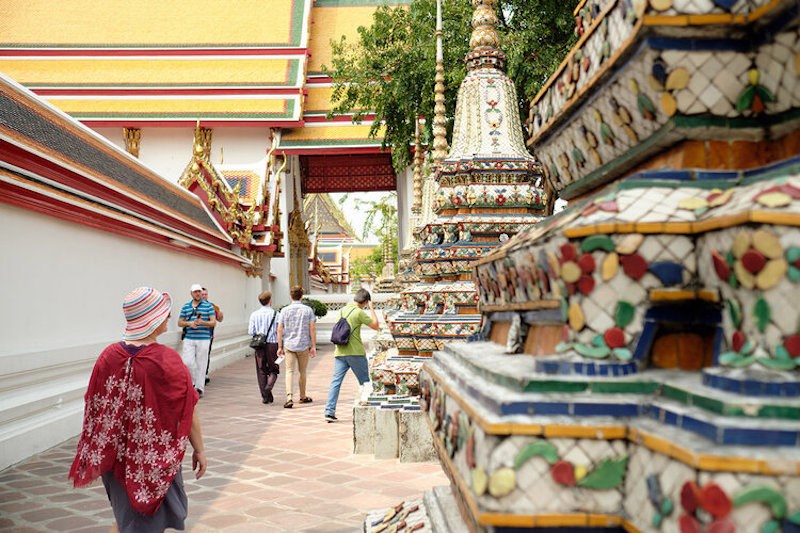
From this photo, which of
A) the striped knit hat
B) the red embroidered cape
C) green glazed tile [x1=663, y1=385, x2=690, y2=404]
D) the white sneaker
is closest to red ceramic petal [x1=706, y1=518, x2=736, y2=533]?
green glazed tile [x1=663, y1=385, x2=690, y2=404]

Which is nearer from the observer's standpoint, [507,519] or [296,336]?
[507,519]

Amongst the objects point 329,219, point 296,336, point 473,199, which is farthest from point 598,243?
point 329,219

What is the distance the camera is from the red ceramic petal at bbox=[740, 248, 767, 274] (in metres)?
1.03

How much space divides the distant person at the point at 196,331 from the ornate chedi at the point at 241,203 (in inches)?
240

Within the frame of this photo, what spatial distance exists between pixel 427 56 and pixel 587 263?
1111cm

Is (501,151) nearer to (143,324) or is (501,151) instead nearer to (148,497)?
(143,324)

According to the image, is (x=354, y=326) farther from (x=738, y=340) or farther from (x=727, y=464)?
(x=727, y=464)

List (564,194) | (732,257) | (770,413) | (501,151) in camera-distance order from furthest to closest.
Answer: (501,151)
(564,194)
(732,257)
(770,413)

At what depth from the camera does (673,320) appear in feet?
4.03

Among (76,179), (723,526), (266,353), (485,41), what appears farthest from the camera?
(266,353)

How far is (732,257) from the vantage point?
1.08 m

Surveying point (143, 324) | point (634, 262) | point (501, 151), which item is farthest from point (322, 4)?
point (634, 262)

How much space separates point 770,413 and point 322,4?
25.3 m

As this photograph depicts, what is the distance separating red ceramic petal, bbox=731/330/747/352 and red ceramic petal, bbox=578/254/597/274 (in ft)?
0.79
